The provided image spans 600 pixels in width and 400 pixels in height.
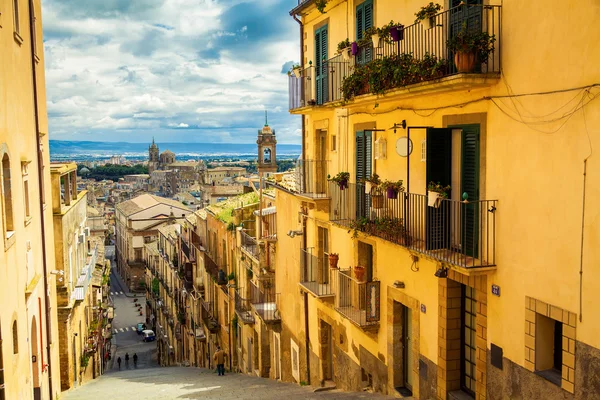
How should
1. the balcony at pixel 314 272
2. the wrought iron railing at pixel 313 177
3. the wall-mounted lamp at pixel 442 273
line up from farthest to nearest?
the wrought iron railing at pixel 313 177 → the balcony at pixel 314 272 → the wall-mounted lamp at pixel 442 273

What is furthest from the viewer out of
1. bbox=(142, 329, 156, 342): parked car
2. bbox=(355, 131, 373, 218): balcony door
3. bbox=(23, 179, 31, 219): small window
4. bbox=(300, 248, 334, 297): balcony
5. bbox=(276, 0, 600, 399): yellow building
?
bbox=(142, 329, 156, 342): parked car

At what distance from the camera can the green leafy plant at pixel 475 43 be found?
8898 millimetres

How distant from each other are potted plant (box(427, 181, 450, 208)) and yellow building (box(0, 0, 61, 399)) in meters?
7.71

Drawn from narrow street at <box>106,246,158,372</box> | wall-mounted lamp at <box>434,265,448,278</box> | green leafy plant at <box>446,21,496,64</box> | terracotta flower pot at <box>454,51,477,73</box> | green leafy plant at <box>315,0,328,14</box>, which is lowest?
narrow street at <box>106,246,158,372</box>

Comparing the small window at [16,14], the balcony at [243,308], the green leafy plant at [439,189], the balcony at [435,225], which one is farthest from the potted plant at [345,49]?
the balcony at [243,308]

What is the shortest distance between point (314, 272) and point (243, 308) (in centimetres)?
926

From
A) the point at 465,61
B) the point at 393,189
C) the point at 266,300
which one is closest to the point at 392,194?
the point at 393,189

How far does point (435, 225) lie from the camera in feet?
33.3

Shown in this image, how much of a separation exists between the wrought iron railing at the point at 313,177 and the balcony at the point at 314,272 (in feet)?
5.93

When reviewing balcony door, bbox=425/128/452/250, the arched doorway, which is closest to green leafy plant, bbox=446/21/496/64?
balcony door, bbox=425/128/452/250

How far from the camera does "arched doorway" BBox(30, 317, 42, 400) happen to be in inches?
594

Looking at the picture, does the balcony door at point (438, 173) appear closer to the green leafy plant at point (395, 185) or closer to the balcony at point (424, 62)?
the green leafy plant at point (395, 185)

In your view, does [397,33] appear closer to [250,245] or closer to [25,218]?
[25,218]

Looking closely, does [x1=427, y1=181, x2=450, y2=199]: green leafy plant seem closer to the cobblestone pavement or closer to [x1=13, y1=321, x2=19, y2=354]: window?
the cobblestone pavement
